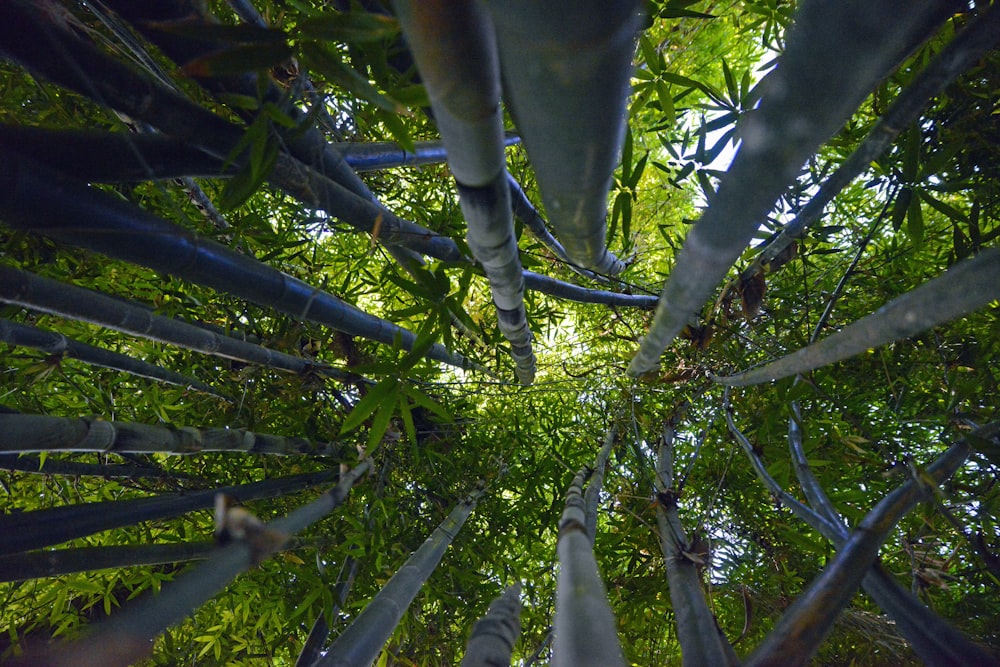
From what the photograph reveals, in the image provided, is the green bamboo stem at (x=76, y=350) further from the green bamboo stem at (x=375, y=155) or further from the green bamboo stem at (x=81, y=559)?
the green bamboo stem at (x=375, y=155)

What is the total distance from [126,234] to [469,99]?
0.60m

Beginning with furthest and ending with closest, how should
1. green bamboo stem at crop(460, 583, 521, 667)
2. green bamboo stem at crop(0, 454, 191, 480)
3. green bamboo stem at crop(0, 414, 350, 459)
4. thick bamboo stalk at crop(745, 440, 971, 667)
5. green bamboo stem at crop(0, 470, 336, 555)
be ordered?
green bamboo stem at crop(0, 454, 191, 480)
green bamboo stem at crop(0, 414, 350, 459)
green bamboo stem at crop(0, 470, 336, 555)
green bamboo stem at crop(460, 583, 521, 667)
thick bamboo stalk at crop(745, 440, 971, 667)

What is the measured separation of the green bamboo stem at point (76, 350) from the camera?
3.75 feet

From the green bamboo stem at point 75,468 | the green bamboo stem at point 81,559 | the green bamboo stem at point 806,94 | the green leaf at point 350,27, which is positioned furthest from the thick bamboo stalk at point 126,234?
the green bamboo stem at point 75,468

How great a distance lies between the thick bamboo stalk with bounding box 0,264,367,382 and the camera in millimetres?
785

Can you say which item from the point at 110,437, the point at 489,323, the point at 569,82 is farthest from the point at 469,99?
the point at 489,323

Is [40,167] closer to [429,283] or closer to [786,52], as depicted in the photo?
[429,283]

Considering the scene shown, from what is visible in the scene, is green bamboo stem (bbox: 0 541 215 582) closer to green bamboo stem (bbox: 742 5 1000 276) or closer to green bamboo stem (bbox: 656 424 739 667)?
green bamboo stem (bbox: 656 424 739 667)

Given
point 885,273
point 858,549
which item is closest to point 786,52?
point 858,549

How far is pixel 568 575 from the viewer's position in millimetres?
665

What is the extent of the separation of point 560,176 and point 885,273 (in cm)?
224

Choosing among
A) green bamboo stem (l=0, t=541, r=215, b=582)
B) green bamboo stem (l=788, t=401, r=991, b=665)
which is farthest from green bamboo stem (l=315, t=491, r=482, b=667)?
green bamboo stem (l=788, t=401, r=991, b=665)

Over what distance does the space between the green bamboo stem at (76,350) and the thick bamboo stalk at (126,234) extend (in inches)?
25.5

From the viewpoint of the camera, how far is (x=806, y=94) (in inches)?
17.8
